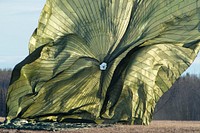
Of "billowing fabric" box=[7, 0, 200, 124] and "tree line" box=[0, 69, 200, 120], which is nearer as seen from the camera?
"billowing fabric" box=[7, 0, 200, 124]

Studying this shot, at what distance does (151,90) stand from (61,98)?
15.2 ft

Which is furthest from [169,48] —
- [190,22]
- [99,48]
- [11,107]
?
[11,107]

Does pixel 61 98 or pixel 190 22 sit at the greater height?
pixel 190 22

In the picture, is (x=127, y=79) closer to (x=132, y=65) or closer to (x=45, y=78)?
(x=132, y=65)

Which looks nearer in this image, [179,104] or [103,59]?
[103,59]

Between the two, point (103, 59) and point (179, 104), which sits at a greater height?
point (179, 104)

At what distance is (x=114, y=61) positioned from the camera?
118 feet

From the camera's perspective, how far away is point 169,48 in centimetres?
3484

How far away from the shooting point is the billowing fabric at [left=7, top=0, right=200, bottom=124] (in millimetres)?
34719

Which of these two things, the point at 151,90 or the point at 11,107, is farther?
the point at 11,107

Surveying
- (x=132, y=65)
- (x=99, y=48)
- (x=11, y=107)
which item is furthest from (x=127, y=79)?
(x=11, y=107)

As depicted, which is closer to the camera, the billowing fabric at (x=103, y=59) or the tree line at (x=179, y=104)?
the billowing fabric at (x=103, y=59)

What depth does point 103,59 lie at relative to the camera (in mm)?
36938

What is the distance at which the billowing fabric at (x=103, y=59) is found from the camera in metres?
34.7
